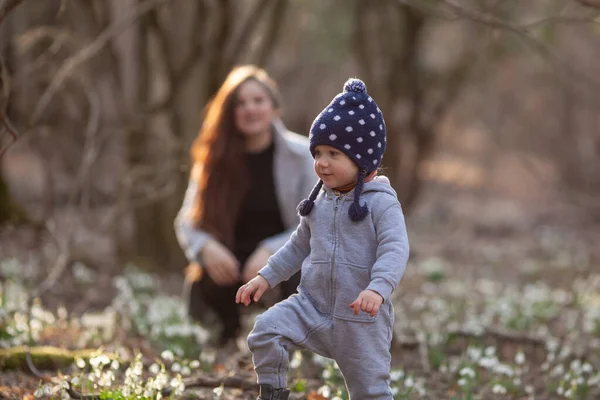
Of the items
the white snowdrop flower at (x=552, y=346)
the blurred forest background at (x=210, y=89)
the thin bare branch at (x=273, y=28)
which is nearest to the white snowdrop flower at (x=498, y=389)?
the white snowdrop flower at (x=552, y=346)

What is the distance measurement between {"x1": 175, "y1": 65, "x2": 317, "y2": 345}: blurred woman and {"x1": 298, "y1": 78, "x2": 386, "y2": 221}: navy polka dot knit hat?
219 centimetres

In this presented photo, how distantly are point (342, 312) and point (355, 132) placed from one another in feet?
2.19

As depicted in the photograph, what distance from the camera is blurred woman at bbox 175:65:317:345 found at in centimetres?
534

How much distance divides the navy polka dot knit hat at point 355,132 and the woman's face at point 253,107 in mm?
2203

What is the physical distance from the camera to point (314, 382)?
4543 mm

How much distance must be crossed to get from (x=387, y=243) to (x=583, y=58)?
710 inches

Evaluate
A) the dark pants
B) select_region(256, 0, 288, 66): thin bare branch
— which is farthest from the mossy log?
select_region(256, 0, 288, 66): thin bare branch

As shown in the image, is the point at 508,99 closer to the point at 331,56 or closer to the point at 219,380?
the point at 331,56

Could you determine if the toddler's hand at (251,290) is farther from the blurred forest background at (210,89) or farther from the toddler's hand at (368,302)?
the blurred forest background at (210,89)

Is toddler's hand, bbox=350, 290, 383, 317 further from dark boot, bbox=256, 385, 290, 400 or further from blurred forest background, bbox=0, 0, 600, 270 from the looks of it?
blurred forest background, bbox=0, 0, 600, 270

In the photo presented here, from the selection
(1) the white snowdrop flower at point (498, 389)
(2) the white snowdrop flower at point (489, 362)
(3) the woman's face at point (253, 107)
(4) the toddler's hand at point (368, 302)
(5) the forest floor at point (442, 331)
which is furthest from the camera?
A: (3) the woman's face at point (253, 107)

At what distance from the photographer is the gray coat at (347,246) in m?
2.96

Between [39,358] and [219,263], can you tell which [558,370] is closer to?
[219,263]

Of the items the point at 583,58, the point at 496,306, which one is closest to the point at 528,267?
the point at 496,306
